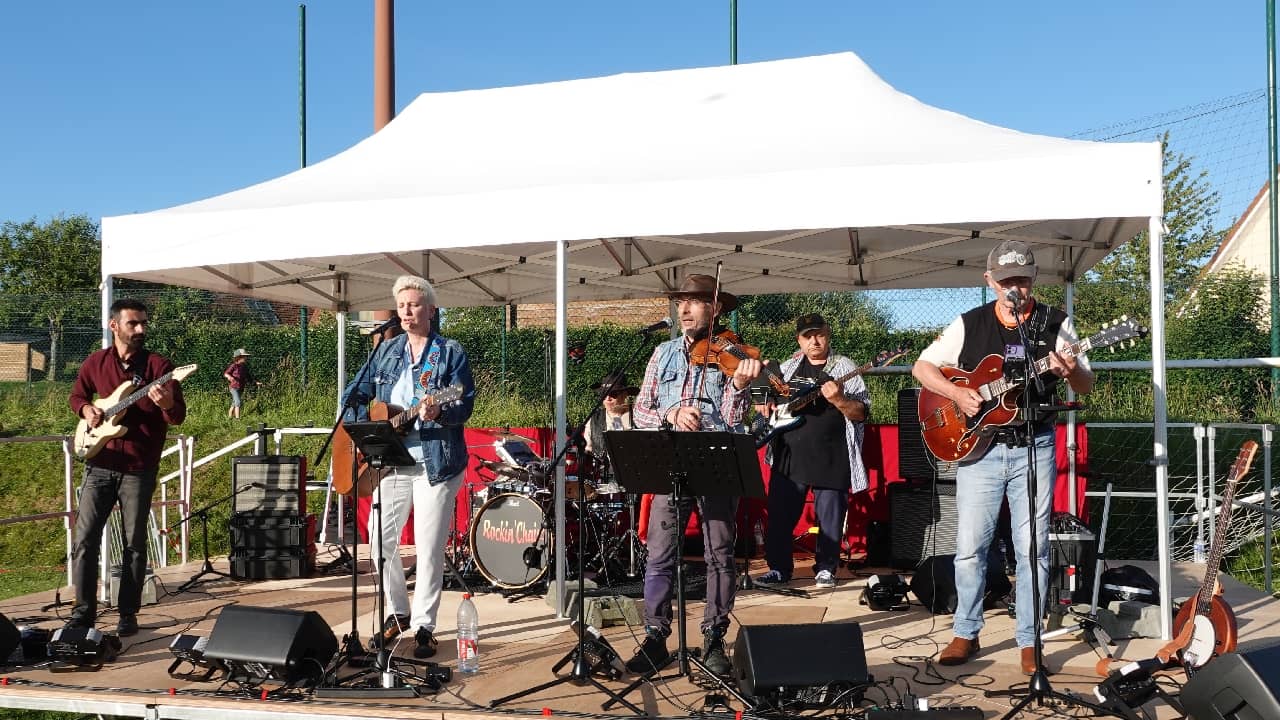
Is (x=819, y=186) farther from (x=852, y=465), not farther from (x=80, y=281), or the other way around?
(x=80, y=281)

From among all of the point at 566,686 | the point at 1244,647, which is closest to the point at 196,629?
the point at 566,686

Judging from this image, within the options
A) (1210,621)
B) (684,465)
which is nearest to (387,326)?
(684,465)

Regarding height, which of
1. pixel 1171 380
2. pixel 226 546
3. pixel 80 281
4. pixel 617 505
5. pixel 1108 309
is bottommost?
pixel 226 546

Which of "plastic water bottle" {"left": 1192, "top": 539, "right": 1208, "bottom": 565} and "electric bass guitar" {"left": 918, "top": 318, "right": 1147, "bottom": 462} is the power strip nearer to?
"electric bass guitar" {"left": 918, "top": 318, "right": 1147, "bottom": 462}

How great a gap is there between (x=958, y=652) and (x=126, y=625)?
445cm

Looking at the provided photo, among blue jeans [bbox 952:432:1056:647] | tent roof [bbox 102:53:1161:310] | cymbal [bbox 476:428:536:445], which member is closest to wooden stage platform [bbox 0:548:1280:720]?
blue jeans [bbox 952:432:1056:647]

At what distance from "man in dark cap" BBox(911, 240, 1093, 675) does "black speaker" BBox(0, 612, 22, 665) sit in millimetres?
4483

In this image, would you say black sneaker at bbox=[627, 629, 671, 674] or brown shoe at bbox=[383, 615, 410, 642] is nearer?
black sneaker at bbox=[627, 629, 671, 674]

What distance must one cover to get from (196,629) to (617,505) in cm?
281

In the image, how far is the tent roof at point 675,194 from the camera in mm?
5156

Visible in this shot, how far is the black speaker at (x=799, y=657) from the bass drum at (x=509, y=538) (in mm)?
2913

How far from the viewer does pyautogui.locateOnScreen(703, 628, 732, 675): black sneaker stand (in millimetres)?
4586

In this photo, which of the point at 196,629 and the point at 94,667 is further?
the point at 196,629

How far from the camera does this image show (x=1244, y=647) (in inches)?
204
